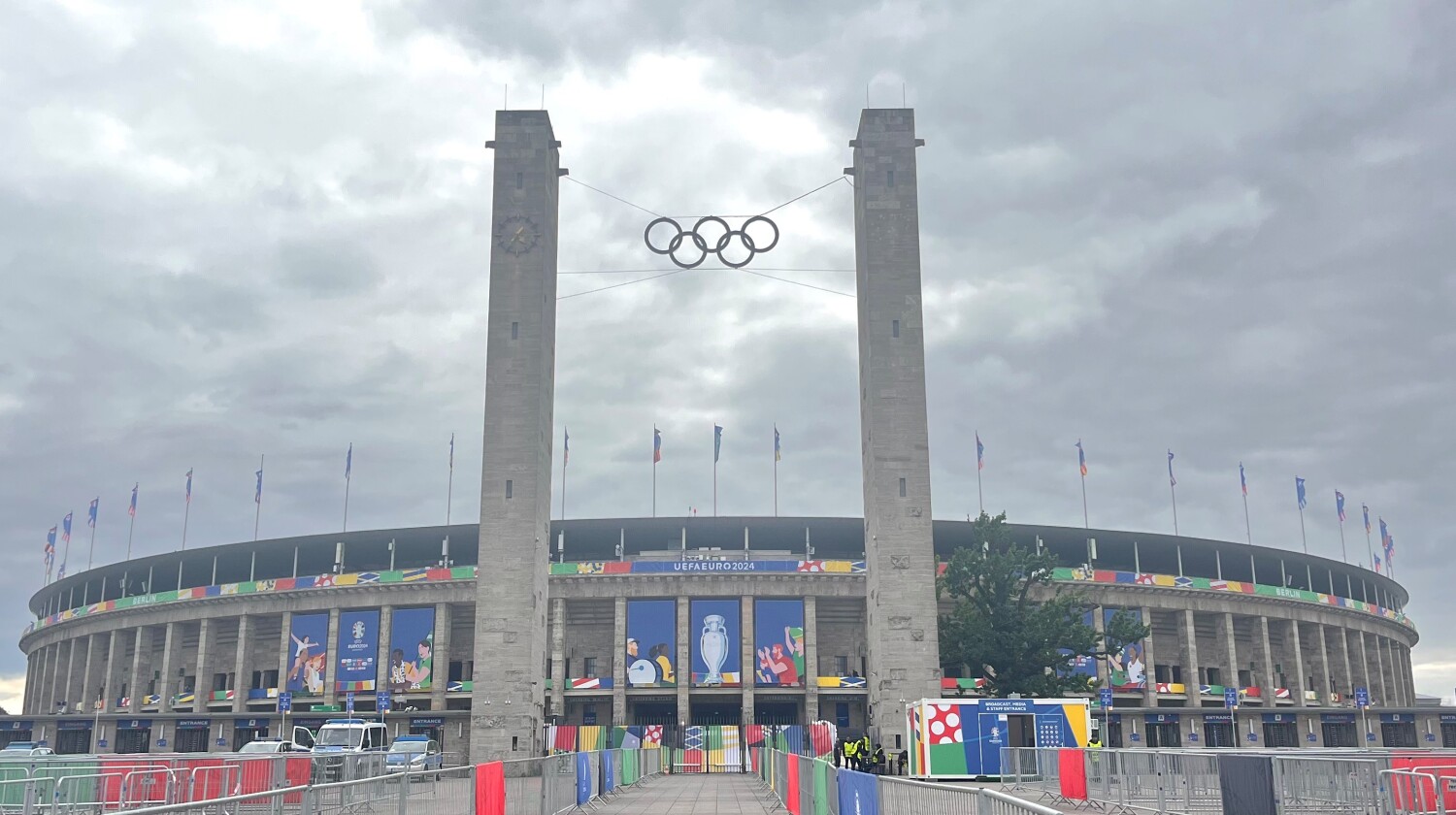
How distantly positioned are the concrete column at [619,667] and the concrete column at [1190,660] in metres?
41.3

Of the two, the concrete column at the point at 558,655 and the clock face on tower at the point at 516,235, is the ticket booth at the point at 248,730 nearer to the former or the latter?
→ the concrete column at the point at 558,655

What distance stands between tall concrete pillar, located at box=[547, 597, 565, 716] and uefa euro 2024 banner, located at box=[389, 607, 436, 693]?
28.4ft

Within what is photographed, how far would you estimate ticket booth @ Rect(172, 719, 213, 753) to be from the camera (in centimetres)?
8581

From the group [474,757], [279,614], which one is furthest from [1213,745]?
[279,614]

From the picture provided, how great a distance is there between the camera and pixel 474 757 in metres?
55.8

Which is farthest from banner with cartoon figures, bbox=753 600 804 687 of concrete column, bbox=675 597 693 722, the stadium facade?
concrete column, bbox=675 597 693 722

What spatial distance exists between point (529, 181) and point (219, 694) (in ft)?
168

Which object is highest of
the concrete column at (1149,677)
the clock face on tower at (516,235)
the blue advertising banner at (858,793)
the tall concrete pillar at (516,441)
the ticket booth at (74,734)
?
the clock face on tower at (516,235)

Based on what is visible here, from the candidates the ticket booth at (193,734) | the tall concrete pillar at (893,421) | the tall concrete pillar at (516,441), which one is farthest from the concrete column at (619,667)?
the ticket booth at (193,734)

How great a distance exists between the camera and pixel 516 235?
63.2 meters

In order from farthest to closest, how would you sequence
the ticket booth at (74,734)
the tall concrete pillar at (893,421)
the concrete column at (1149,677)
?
the ticket booth at (74,734) → the concrete column at (1149,677) → the tall concrete pillar at (893,421)

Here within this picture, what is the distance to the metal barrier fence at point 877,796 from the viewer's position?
10.3m

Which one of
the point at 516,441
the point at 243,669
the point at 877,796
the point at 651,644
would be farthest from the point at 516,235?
the point at 877,796

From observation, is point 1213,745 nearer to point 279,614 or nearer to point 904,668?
point 904,668
